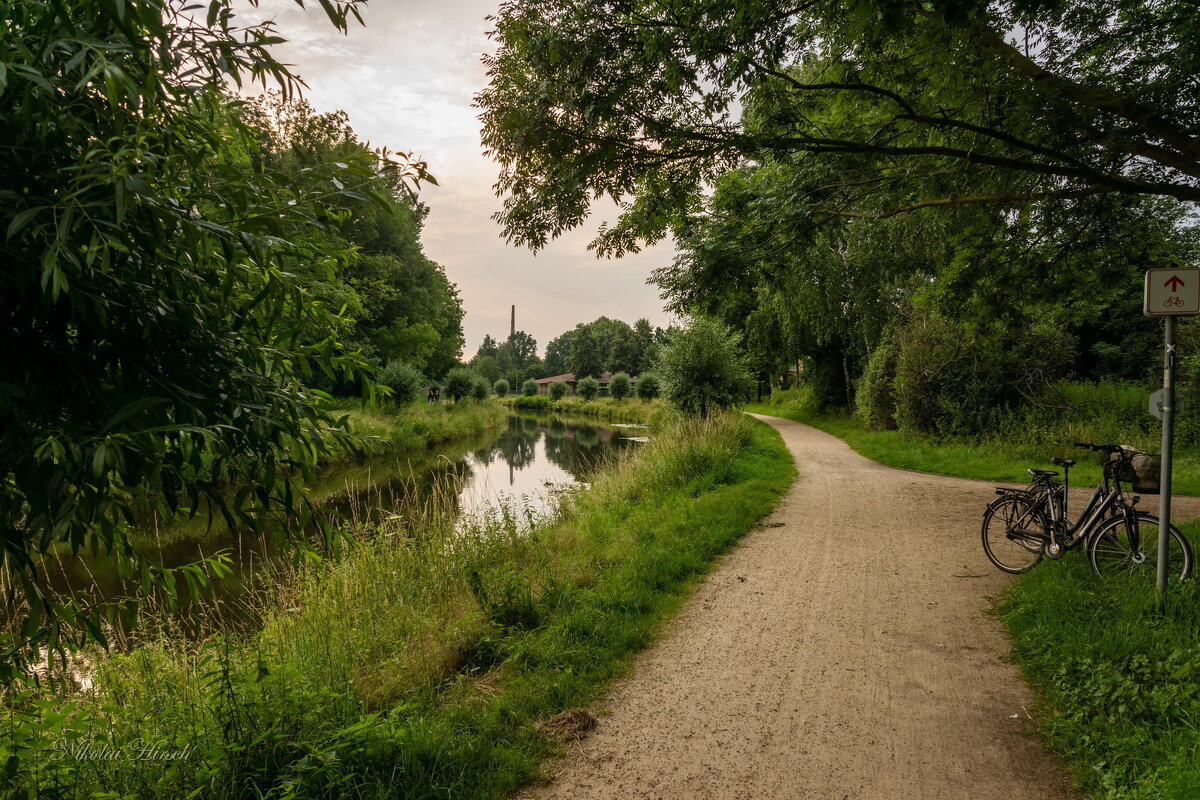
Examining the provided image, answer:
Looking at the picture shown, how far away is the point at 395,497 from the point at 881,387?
15390 millimetres

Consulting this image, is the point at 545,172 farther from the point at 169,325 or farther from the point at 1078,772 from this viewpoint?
the point at 1078,772

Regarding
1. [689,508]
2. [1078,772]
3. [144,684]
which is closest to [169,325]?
[144,684]

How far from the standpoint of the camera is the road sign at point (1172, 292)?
186 inches

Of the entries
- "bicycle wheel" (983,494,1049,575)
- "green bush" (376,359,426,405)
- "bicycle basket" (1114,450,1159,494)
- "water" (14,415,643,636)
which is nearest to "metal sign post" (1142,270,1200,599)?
"bicycle basket" (1114,450,1159,494)

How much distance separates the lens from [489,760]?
3.29 meters

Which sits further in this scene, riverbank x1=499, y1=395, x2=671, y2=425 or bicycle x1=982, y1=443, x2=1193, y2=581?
riverbank x1=499, y1=395, x2=671, y2=425

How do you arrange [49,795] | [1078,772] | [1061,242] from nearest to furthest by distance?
[49,795], [1078,772], [1061,242]

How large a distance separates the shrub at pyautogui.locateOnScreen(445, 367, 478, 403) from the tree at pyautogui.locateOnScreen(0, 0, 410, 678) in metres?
40.5

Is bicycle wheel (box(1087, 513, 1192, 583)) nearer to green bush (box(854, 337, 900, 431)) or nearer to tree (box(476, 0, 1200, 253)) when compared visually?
tree (box(476, 0, 1200, 253))

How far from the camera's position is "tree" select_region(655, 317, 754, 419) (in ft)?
64.1

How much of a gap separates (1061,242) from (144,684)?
11.1 metres

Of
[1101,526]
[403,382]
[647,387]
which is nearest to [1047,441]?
[1101,526]

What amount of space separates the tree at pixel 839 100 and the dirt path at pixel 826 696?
14.4ft

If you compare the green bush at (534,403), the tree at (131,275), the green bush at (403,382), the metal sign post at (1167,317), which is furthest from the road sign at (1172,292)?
the green bush at (534,403)
